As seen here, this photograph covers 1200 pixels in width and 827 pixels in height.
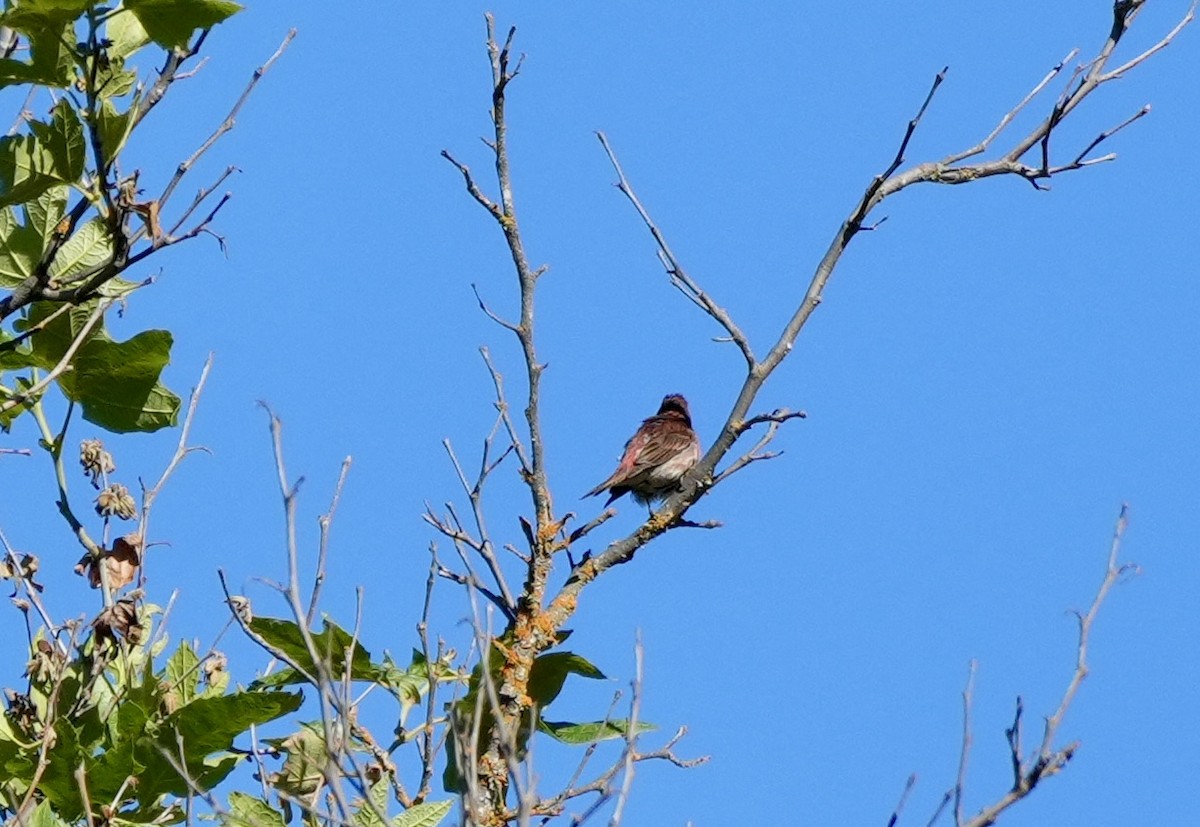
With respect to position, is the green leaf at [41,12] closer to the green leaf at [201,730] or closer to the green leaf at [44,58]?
the green leaf at [44,58]

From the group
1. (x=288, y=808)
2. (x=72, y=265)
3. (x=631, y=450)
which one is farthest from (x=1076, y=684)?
(x=631, y=450)

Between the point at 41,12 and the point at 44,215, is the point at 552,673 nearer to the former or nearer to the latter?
the point at 44,215

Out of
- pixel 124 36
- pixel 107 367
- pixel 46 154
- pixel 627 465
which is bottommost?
pixel 107 367

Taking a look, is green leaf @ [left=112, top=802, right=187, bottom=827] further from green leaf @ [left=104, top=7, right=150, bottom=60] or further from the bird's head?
the bird's head

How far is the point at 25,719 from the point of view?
5223 mm

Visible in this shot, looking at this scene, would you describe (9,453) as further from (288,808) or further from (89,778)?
(288,808)

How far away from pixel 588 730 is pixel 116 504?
1710mm

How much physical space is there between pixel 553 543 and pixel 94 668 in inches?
62.5

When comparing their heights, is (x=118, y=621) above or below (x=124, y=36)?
below

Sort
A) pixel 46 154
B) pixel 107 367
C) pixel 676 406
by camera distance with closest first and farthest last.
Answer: pixel 46 154
pixel 107 367
pixel 676 406

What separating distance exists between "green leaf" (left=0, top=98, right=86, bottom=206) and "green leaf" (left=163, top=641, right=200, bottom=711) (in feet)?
4.95

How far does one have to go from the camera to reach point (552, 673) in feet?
18.9

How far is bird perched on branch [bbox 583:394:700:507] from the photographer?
1249 centimetres

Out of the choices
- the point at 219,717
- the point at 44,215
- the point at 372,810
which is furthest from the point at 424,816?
the point at 44,215
